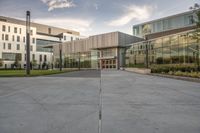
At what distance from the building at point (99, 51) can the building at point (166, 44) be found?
3.09m

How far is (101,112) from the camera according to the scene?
215 inches

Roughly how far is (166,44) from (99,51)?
23.9m

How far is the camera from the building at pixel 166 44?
27.2 meters

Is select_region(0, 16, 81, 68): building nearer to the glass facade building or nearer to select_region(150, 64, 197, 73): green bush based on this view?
the glass facade building

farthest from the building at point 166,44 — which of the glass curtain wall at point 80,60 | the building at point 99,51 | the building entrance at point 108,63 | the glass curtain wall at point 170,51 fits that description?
the glass curtain wall at point 80,60

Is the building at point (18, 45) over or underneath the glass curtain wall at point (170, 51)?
over

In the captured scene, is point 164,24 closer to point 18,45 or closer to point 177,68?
point 177,68

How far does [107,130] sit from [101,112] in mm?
1493

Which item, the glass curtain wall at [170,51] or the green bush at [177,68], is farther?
the glass curtain wall at [170,51]

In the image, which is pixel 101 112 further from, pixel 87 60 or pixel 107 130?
pixel 87 60

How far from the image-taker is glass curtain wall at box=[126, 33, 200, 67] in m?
26.6

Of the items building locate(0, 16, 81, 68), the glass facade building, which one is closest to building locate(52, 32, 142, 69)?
the glass facade building

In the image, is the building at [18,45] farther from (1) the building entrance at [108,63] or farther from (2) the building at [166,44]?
(2) the building at [166,44]

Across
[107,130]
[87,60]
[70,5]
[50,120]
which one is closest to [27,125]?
[50,120]
